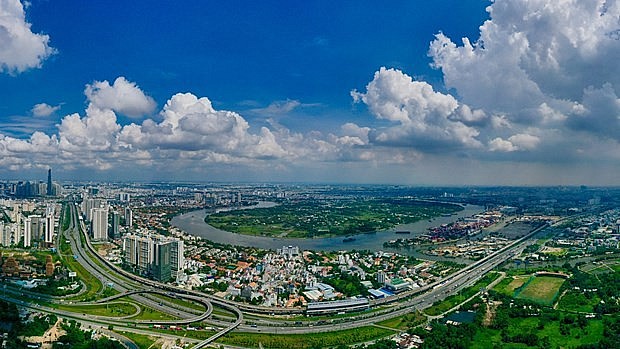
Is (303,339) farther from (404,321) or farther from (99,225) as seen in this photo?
(99,225)

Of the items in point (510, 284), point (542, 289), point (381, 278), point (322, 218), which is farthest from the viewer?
point (322, 218)

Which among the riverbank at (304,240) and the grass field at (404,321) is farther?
the riverbank at (304,240)

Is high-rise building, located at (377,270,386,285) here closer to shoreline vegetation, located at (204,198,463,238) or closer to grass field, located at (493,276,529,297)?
grass field, located at (493,276,529,297)

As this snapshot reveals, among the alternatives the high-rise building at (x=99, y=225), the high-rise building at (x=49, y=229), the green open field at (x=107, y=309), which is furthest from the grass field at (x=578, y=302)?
the high-rise building at (x=49, y=229)

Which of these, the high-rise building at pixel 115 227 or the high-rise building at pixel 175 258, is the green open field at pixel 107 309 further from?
the high-rise building at pixel 115 227

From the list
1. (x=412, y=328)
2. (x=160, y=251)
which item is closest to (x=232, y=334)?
(x=412, y=328)

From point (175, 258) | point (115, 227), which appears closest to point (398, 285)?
point (175, 258)

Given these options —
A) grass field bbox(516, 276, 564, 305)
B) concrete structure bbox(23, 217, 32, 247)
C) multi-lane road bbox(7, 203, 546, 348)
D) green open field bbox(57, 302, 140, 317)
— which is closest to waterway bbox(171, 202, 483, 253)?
multi-lane road bbox(7, 203, 546, 348)

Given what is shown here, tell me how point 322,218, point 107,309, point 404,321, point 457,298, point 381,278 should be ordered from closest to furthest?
point 404,321
point 107,309
point 457,298
point 381,278
point 322,218
